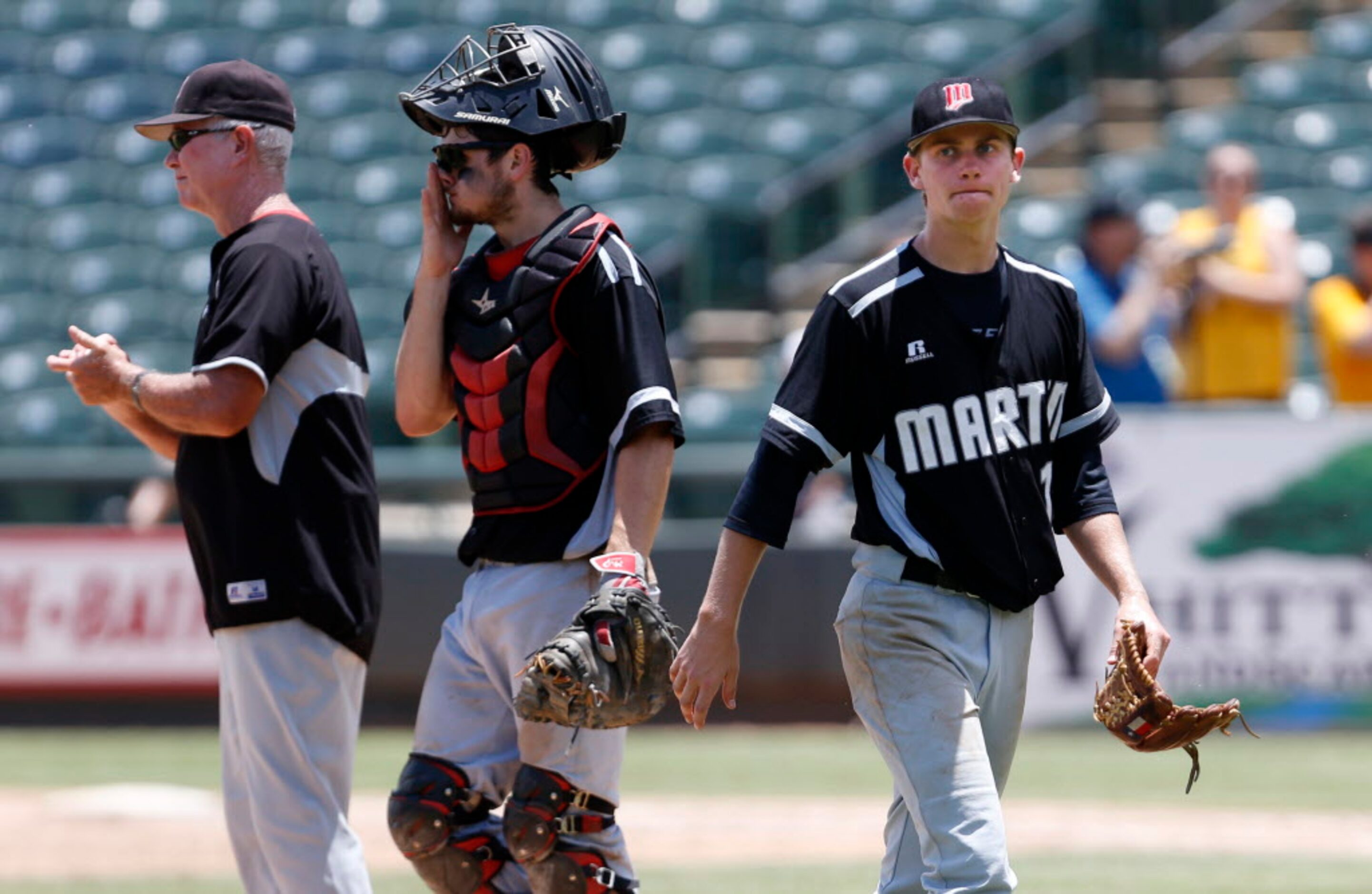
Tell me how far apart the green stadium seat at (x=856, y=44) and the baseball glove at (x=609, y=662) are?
12981 millimetres

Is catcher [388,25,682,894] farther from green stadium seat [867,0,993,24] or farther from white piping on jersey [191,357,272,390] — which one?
green stadium seat [867,0,993,24]

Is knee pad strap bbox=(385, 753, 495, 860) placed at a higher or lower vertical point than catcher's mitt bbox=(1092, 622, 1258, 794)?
lower

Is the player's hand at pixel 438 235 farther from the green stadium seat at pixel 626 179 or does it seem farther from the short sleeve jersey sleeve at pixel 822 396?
the green stadium seat at pixel 626 179

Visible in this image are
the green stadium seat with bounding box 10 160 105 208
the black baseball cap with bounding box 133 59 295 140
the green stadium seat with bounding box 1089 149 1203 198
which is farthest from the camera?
the green stadium seat with bounding box 10 160 105 208

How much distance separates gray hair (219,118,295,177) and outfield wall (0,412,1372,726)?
6.30 metres

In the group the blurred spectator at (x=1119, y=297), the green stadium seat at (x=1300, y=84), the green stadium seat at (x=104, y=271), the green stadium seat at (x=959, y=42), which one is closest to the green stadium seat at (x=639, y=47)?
the green stadium seat at (x=959, y=42)

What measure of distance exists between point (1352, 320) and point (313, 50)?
9983 mm

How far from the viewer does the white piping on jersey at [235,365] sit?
4605 millimetres

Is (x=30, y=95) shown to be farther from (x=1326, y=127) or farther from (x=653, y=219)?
(x=1326, y=127)

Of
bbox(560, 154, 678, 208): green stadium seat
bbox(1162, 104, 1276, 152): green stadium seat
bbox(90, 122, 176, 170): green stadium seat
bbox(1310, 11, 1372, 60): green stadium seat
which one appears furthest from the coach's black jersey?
bbox(90, 122, 176, 170): green stadium seat

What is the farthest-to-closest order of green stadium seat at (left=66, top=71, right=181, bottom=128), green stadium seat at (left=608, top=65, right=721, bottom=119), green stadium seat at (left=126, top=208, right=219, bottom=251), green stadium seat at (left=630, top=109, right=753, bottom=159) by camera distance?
green stadium seat at (left=66, top=71, right=181, bottom=128) < green stadium seat at (left=608, top=65, right=721, bottom=119) < green stadium seat at (left=630, top=109, right=753, bottom=159) < green stadium seat at (left=126, top=208, right=219, bottom=251)

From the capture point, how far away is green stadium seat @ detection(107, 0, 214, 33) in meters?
18.0

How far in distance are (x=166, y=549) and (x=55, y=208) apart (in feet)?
20.4

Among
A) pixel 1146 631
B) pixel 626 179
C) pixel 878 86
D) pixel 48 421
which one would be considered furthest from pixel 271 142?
pixel 878 86
